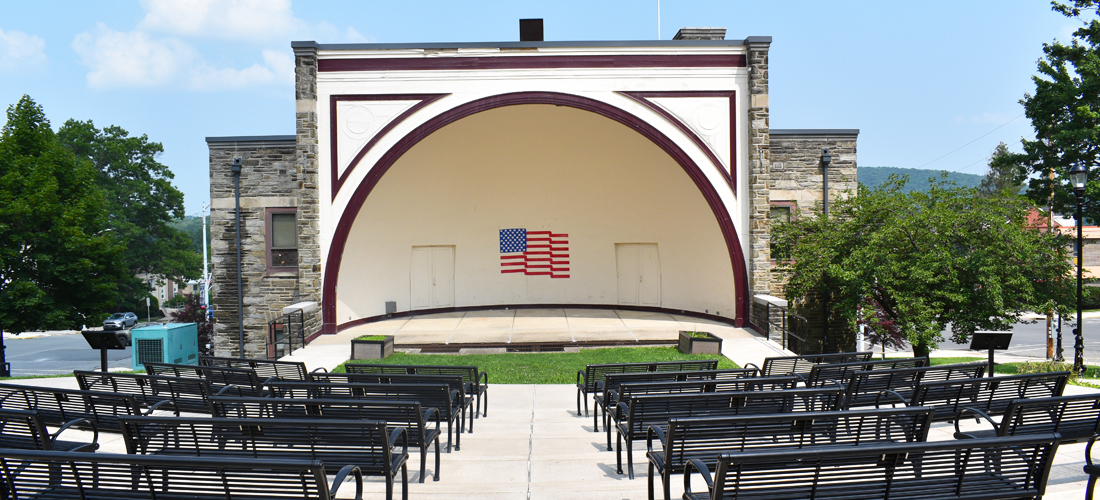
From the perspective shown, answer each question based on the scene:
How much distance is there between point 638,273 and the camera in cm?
2003

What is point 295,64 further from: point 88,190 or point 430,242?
point 88,190

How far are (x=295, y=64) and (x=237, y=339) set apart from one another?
7.72 m

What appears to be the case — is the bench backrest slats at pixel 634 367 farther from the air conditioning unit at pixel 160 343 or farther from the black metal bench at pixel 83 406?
the air conditioning unit at pixel 160 343

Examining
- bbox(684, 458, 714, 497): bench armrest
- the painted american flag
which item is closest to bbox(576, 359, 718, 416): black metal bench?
bbox(684, 458, 714, 497): bench armrest

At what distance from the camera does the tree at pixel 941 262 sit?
1193 cm

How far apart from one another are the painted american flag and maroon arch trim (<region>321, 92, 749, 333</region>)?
5.55 meters

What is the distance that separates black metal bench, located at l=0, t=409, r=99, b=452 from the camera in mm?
3961

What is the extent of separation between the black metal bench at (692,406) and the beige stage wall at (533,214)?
11.7m

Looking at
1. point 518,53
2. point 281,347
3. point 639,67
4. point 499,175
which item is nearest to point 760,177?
point 639,67

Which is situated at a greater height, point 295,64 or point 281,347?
point 295,64

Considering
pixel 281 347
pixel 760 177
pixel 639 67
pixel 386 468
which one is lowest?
pixel 281 347

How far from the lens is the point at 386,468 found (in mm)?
4066

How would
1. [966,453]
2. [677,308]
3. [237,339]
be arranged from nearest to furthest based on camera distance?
1. [966,453]
2. [237,339]
3. [677,308]

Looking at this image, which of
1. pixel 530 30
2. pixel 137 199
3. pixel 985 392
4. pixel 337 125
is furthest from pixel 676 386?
pixel 137 199
